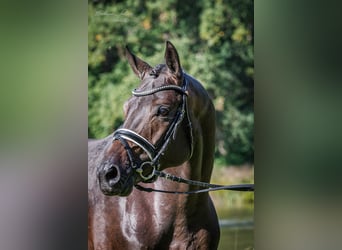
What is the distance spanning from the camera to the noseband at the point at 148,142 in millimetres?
2936

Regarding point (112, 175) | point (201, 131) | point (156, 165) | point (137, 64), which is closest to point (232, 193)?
point (201, 131)

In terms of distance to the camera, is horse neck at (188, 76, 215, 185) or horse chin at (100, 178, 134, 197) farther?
horse neck at (188, 76, 215, 185)

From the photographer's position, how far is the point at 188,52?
3406 mm

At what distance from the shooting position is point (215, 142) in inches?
133

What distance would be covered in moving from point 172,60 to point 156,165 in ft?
2.01

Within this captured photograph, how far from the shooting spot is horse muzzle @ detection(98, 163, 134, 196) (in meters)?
2.91

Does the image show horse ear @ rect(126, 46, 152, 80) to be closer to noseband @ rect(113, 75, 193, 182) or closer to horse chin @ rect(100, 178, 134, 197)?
noseband @ rect(113, 75, 193, 182)

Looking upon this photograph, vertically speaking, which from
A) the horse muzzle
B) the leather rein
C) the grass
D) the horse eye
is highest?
the horse eye

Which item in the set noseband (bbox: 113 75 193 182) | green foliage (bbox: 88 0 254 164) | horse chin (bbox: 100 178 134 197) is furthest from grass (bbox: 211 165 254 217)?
horse chin (bbox: 100 178 134 197)

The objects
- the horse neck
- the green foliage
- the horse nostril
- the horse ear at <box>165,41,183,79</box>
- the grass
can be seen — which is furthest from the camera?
the grass

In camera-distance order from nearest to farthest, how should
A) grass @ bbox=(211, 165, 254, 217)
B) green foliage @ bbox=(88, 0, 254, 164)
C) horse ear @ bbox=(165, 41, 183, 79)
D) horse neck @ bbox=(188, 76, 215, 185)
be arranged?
horse ear @ bbox=(165, 41, 183, 79) < horse neck @ bbox=(188, 76, 215, 185) < green foliage @ bbox=(88, 0, 254, 164) < grass @ bbox=(211, 165, 254, 217)
